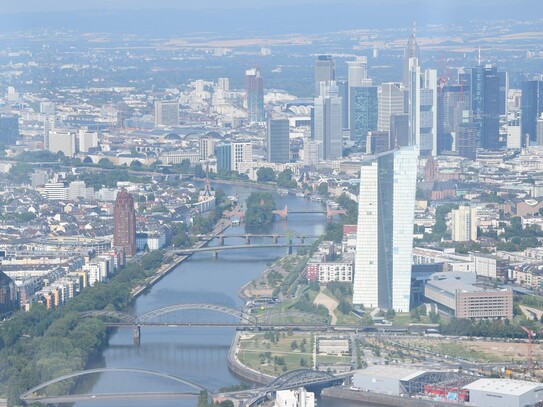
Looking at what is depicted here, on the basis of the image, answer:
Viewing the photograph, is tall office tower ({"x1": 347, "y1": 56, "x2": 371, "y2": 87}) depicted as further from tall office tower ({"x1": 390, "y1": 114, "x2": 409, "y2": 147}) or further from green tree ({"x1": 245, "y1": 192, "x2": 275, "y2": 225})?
green tree ({"x1": 245, "y1": 192, "x2": 275, "y2": 225})

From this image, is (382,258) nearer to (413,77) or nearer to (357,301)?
(357,301)

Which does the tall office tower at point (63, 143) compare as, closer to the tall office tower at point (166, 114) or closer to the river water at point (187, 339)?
the tall office tower at point (166, 114)

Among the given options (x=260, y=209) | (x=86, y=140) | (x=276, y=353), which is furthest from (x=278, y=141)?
(x=276, y=353)

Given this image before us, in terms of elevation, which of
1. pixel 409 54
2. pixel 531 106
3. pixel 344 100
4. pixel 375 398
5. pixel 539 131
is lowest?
pixel 375 398

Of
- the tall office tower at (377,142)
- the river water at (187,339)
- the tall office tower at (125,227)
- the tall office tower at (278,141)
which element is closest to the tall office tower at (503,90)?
the tall office tower at (377,142)

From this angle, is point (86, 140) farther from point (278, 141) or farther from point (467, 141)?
point (467, 141)

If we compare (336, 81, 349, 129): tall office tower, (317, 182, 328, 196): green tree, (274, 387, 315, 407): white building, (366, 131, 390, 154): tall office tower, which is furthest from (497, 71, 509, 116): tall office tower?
(274, 387, 315, 407): white building
